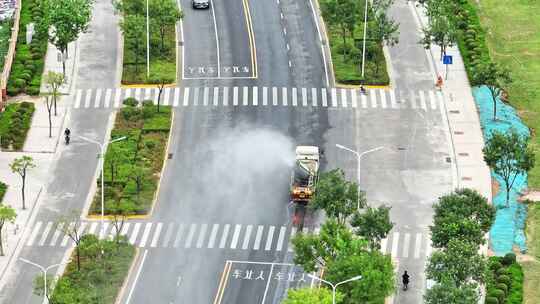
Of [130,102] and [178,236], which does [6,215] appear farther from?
[130,102]

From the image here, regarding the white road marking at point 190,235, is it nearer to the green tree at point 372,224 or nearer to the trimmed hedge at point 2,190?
the green tree at point 372,224

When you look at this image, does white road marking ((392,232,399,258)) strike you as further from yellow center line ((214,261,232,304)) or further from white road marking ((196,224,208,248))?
white road marking ((196,224,208,248))

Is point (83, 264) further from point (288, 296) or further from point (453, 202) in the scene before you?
point (453, 202)

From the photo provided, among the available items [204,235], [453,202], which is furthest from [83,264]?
[453,202]

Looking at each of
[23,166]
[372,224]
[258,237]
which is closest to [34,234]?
[23,166]

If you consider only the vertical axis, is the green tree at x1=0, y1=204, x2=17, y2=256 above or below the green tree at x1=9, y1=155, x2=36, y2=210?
below

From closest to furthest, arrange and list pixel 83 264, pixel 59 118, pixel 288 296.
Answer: pixel 288 296 → pixel 83 264 → pixel 59 118

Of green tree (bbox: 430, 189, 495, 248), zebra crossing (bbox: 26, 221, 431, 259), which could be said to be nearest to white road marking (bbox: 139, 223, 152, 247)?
zebra crossing (bbox: 26, 221, 431, 259)
